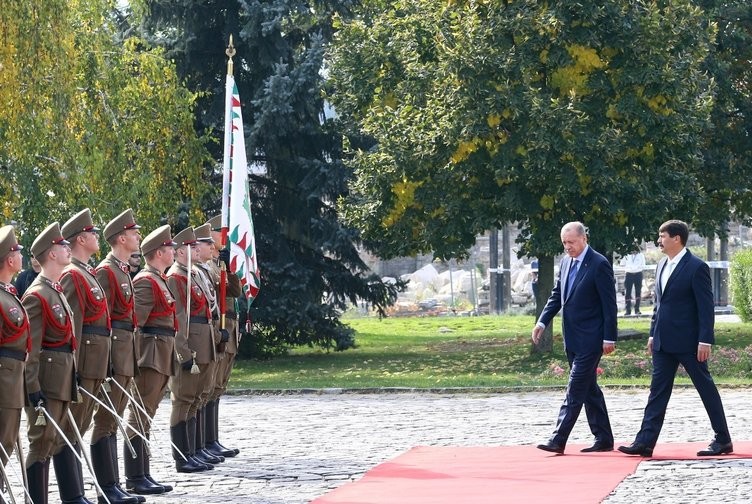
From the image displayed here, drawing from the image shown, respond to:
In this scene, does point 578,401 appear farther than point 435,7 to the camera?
No

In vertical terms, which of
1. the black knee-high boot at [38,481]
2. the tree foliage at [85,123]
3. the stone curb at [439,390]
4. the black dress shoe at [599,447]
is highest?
the tree foliage at [85,123]

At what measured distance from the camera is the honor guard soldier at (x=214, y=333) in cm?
1426

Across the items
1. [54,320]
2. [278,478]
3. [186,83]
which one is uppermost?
[186,83]

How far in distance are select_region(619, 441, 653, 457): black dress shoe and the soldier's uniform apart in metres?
4.66

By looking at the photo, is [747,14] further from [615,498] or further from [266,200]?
[615,498]

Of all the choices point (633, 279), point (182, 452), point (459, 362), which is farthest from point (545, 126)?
point (633, 279)

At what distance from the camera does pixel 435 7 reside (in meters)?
31.3

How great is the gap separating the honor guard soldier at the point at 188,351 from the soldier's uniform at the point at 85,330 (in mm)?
1910

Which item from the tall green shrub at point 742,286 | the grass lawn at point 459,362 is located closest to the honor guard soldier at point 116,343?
the grass lawn at point 459,362

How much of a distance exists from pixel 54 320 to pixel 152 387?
7.79 ft

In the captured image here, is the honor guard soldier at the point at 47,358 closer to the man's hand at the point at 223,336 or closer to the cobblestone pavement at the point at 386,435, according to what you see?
the cobblestone pavement at the point at 386,435

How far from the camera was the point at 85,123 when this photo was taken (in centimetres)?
2522

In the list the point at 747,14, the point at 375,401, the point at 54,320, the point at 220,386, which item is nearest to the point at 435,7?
the point at 747,14

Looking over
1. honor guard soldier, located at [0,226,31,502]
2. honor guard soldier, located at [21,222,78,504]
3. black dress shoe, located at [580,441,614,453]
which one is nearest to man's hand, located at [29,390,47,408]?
honor guard soldier, located at [21,222,78,504]
